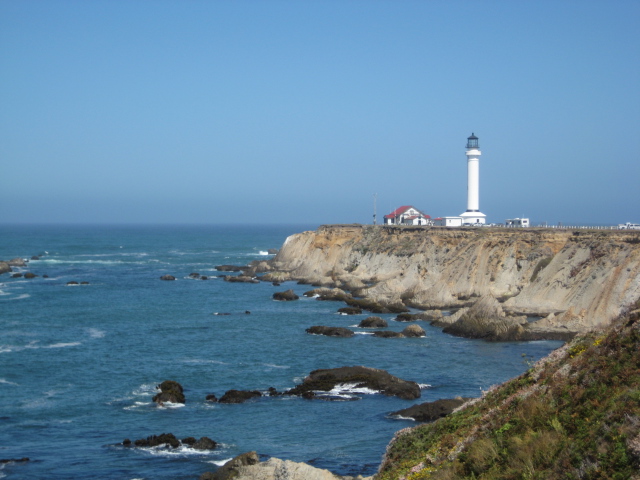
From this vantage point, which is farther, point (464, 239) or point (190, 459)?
point (464, 239)

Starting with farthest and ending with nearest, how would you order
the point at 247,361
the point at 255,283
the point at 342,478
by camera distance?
the point at 255,283
the point at 247,361
the point at 342,478

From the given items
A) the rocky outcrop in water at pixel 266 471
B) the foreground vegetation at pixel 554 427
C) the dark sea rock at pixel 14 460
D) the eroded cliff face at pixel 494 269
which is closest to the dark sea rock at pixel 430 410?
the rocky outcrop in water at pixel 266 471

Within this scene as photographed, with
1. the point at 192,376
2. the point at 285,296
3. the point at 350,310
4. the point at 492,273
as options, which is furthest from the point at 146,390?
the point at 492,273

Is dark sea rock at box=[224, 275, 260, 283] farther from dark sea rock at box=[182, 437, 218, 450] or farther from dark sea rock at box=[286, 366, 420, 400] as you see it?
dark sea rock at box=[182, 437, 218, 450]

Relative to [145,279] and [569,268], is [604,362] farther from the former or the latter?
[145,279]

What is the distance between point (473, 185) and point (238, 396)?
203ft

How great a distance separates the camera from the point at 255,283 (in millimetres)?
77938

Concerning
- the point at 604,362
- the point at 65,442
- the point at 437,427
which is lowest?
the point at 65,442

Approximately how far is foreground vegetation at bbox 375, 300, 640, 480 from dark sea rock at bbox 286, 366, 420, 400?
14.4m

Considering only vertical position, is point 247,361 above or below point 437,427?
below

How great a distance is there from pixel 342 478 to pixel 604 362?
8.97 meters

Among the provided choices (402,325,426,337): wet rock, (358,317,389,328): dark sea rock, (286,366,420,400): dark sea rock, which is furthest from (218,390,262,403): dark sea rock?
(358,317,389,328): dark sea rock

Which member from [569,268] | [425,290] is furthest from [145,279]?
[569,268]

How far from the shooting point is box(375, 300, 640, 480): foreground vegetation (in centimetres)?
1073
